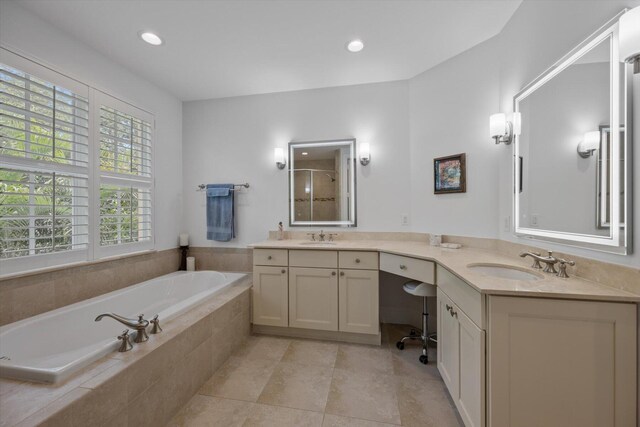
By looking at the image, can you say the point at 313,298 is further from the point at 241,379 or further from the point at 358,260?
the point at 241,379

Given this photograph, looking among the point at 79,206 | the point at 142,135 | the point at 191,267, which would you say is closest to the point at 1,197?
the point at 79,206

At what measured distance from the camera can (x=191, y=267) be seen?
116 inches

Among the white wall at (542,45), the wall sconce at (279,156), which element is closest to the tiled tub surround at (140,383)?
the wall sconce at (279,156)

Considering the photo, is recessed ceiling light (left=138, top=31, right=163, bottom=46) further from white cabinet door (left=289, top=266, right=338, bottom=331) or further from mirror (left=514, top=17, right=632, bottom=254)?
mirror (left=514, top=17, right=632, bottom=254)

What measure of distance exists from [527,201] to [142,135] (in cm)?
341

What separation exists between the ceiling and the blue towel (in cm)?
118

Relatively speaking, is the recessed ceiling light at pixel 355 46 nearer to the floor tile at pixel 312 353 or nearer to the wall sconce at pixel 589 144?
the wall sconce at pixel 589 144

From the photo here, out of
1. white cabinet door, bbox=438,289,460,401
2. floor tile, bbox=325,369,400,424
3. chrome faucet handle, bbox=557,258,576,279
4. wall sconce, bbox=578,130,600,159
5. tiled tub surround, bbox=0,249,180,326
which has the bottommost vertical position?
floor tile, bbox=325,369,400,424

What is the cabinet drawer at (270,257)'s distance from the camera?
2.35m

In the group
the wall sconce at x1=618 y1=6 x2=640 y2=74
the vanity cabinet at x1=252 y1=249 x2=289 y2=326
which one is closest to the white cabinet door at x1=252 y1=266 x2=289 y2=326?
the vanity cabinet at x1=252 y1=249 x2=289 y2=326

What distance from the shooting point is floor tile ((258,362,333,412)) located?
156cm

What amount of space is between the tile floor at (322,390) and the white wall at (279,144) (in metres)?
1.25

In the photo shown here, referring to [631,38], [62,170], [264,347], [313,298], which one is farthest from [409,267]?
[62,170]

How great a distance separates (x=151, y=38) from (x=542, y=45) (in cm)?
278
